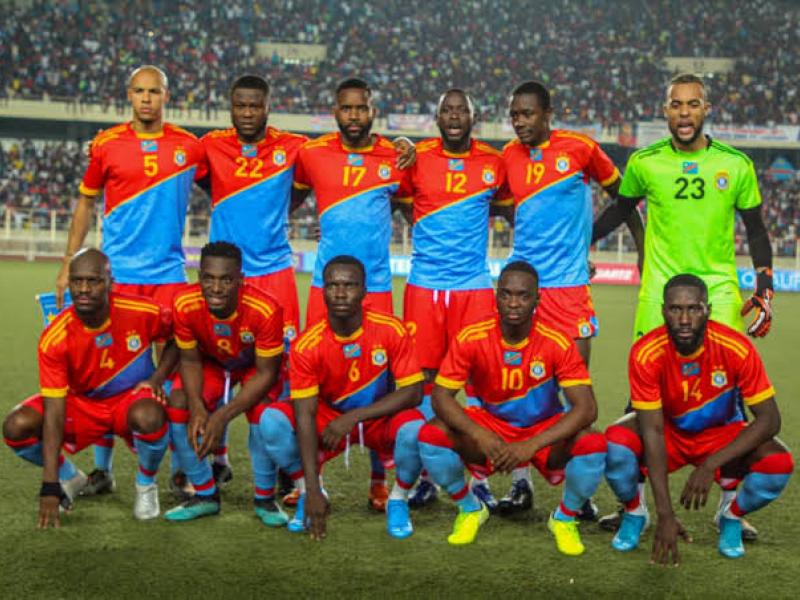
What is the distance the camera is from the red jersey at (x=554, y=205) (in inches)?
199

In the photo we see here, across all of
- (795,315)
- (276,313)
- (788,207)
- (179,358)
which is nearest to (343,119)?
(276,313)

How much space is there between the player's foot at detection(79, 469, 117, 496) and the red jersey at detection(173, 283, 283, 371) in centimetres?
83

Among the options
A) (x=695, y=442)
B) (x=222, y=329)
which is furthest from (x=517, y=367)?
(x=222, y=329)

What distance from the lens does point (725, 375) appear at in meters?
4.09

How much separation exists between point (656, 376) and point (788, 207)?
1152 inches

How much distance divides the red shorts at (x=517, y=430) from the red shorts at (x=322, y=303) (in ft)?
2.64

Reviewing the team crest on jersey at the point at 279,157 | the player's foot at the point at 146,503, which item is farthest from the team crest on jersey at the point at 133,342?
the team crest on jersey at the point at 279,157

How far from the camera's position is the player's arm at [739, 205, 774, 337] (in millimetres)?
4449

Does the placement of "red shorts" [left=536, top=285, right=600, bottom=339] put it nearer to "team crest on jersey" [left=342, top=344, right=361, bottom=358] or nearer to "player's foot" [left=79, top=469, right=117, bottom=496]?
"team crest on jersey" [left=342, top=344, right=361, bottom=358]

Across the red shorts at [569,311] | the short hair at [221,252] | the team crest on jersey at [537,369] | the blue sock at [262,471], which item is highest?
the short hair at [221,252]

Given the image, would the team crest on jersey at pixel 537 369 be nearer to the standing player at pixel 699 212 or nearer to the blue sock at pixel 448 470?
the blue sock at pixel 448 470

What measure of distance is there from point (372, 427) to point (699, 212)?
6.09 feet

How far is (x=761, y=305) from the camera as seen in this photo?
4484 mm

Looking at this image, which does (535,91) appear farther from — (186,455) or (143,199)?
(186,455)
